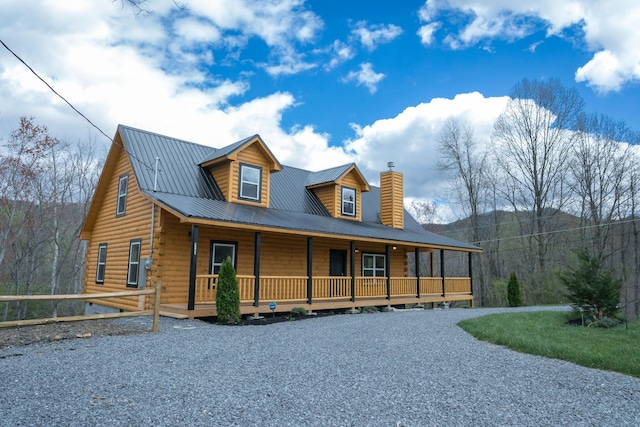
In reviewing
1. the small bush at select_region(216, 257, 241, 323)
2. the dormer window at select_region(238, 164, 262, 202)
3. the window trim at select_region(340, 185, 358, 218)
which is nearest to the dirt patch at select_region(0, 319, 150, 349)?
the small bush at select_region(216, 257, 241, 323)

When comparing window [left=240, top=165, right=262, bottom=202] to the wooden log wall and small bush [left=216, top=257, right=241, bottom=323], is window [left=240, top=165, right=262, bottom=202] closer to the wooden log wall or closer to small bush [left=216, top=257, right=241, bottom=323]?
the wooden log wall


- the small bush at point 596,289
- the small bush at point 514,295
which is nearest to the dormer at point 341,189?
the small bush at point 514,295

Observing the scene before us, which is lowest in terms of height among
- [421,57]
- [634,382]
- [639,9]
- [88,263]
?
[634,382]

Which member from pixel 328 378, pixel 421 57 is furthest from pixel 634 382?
pixel 421 57

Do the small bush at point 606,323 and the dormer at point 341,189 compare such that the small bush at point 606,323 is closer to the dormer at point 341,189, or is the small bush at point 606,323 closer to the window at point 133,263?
the dormer at point 341,189

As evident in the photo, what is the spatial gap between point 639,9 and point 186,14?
1289cm

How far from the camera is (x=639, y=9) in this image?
38.4 feet

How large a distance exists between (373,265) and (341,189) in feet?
12.5

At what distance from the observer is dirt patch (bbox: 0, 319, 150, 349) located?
7863 millimetres

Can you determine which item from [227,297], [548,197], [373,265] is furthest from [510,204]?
[227,297]

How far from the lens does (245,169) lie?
15.3 meters

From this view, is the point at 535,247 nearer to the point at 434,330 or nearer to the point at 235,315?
the point at 434,330

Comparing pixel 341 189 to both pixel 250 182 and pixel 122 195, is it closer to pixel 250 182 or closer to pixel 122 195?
pixel 250 182

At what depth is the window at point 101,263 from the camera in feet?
51.8
